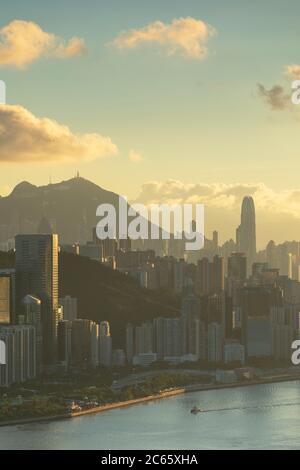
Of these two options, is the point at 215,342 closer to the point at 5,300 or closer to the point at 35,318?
the point at 5,300

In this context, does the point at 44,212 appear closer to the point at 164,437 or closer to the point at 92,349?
the point at 92,349

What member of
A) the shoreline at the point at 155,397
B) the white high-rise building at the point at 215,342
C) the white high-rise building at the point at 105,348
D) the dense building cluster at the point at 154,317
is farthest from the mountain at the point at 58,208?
the shoreline at the point at 155,397

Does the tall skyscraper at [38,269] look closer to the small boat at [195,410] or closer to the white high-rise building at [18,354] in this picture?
the white high-rise building at [18,354]

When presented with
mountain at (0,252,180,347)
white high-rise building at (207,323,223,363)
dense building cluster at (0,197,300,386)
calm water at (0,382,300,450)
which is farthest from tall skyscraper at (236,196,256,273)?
calm water at (0,382,300,450)

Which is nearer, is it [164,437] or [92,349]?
[164,437]

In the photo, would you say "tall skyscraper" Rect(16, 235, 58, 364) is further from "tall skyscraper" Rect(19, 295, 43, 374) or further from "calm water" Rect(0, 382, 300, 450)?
"calm water" Rect(0, 382, 300, 450)

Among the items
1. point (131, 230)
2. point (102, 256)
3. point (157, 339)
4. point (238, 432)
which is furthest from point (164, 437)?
point (131, 230)
